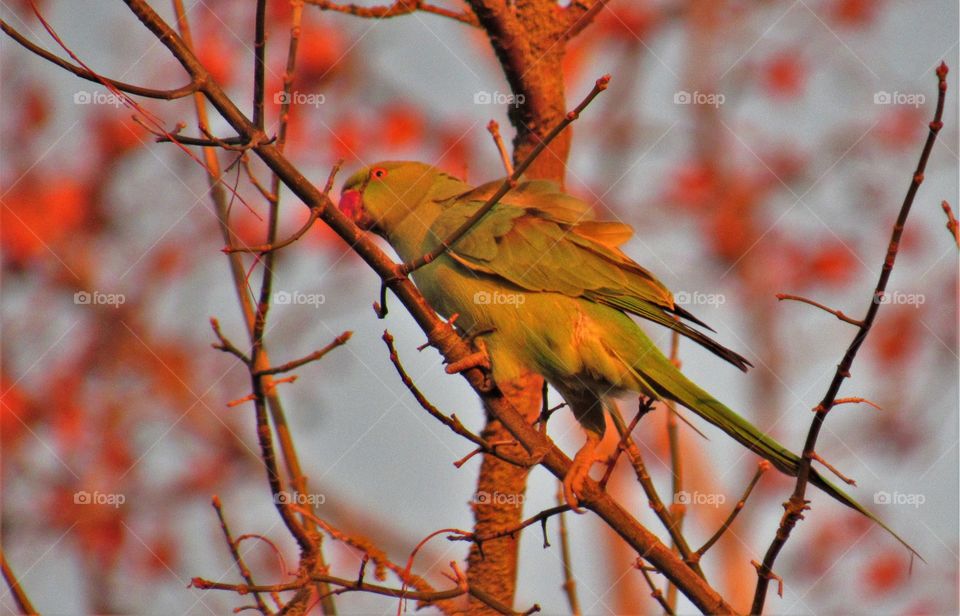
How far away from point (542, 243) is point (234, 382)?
5.31m

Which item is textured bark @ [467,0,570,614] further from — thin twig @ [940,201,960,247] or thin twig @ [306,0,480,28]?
thin twig @ [940,201,960,247]

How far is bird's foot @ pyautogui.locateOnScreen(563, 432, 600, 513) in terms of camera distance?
2.83m

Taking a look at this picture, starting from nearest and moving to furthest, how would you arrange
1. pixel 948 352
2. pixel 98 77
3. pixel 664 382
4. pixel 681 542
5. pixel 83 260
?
pixel 98 77
pixel 681 542
pixel 664 382
pixel 83 260
pixel 948 352

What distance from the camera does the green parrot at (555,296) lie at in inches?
140

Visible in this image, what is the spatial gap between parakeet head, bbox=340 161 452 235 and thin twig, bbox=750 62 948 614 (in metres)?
2.37

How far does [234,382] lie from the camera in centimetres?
831

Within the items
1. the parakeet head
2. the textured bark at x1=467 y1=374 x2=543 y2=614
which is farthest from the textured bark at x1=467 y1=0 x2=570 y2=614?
the parakeet head

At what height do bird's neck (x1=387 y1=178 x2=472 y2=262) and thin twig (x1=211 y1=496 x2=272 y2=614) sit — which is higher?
bird's neck (x1=387 y1=178 x2=472 y2=262)

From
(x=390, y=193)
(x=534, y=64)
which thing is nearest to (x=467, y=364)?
(x=390, y=193)

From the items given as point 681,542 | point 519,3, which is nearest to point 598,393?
point 681,542

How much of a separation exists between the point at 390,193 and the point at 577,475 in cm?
198

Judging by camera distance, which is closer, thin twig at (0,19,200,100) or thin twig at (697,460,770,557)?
thin twig at (0,19,200,100)

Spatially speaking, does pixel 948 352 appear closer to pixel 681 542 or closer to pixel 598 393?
pixel 598 393

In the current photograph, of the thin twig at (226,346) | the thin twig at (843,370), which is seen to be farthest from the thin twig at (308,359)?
the thin twig at (843,370)
